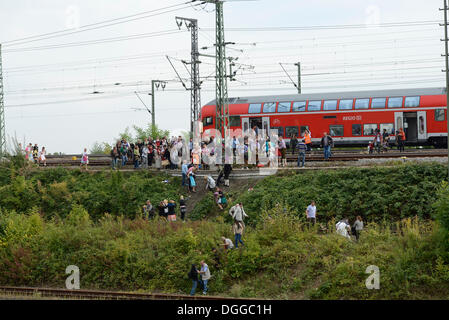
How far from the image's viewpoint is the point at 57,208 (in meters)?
29.1

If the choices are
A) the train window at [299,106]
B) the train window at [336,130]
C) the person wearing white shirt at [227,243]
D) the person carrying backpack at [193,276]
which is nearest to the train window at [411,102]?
the train window at [336,130]

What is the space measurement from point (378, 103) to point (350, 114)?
193 centimetres

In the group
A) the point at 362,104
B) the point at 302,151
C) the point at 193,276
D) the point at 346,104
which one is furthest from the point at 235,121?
the point at 193,276

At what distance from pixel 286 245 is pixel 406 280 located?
4528mm

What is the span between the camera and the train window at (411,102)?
116ft

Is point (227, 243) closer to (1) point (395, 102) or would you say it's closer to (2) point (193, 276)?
(2) point (193, 276)

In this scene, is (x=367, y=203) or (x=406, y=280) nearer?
(x=406, y=280)

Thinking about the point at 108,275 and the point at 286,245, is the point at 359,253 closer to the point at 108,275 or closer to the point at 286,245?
the point at 286,245

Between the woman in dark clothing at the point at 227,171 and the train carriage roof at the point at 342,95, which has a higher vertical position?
the train carriage roof at the point at 342,95

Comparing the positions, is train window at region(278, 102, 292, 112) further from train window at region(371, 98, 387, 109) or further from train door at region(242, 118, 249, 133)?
train window at region(371, 98, 387, 109)

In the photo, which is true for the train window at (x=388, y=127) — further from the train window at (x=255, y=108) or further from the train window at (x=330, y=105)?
the train window at (x=255, y=108)
